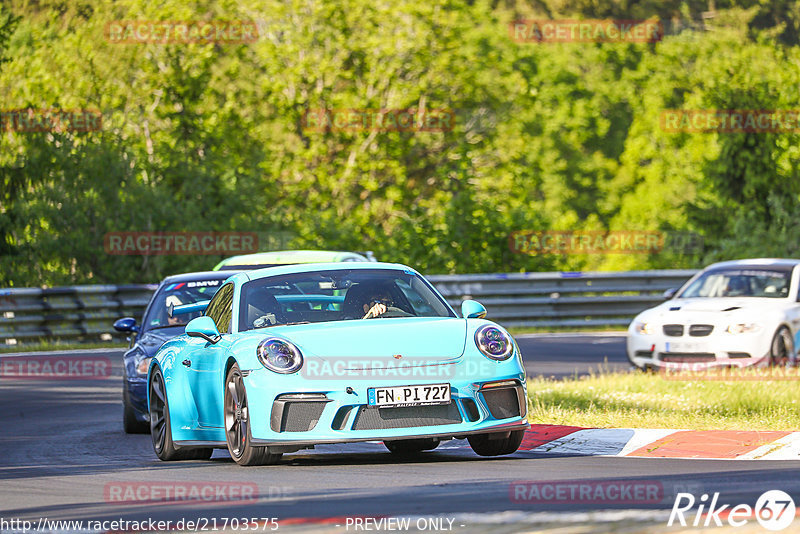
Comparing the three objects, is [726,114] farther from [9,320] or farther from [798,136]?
[9,320]

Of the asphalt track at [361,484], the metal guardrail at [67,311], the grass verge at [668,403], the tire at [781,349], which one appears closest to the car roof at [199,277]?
the asphalt track at [361,484]

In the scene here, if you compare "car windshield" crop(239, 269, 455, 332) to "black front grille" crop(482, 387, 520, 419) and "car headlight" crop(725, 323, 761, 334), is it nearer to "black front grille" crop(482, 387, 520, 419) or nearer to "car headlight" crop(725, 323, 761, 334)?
"black front grille" crop(482, 387, 520, 419)

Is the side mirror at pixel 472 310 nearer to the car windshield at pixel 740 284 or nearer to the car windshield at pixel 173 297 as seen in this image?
the car windshield at pixel 173 297

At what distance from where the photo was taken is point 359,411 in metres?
9.27

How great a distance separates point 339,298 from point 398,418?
156cm

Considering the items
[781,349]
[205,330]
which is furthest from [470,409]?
[781,349]

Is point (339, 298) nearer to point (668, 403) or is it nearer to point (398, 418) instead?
point (398, 418)

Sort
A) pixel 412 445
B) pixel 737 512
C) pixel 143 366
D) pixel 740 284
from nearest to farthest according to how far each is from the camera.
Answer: pixel 737 512, pixel 412 445, pixel 143 366, pixel 740 284

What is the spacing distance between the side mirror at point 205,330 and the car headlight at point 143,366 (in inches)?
135

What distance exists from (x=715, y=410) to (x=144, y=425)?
16.5 feet

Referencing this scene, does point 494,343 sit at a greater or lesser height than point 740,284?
greater

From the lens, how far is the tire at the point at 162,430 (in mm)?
10899

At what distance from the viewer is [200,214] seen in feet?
102

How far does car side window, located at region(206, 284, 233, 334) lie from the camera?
34.8 feet
